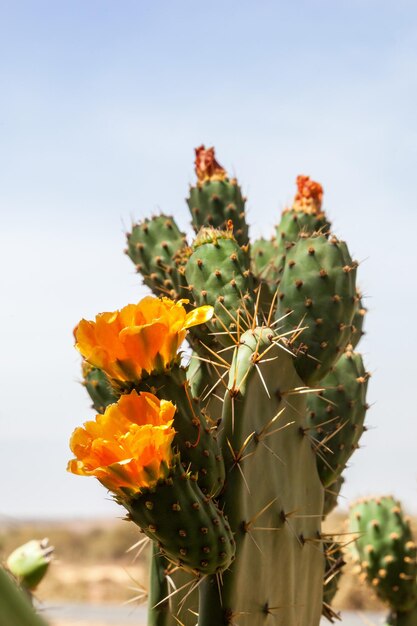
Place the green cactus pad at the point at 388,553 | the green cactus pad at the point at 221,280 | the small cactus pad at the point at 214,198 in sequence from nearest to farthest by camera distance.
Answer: the green cactus pad at the point at 221,280 < the small cactus pad at the point at 214,198 < the green cactus pad at the point at 388,553

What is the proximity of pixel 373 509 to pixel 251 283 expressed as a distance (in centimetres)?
188

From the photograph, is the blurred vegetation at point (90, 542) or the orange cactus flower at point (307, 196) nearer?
the orange cactus flower at point (307, 196)

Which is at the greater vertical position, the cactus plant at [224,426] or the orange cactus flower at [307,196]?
the orange cactus flower at [307,196]

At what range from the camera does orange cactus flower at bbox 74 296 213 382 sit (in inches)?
78.1

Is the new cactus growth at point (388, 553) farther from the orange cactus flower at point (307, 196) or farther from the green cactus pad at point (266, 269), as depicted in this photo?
the orange cactus flower at point (307, 196)

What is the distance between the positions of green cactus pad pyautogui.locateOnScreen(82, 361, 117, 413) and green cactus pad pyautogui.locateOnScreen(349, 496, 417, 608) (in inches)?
64.7

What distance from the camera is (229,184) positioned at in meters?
3.64

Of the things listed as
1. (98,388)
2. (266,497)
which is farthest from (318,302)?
(98,388)

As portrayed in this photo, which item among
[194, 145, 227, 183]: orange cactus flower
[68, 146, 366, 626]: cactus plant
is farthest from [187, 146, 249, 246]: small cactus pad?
[68, 146, 366, 626]: cactus plant

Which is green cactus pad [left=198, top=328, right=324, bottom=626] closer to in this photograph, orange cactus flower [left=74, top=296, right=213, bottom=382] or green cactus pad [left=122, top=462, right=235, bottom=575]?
green cactus pad [left=122, top=462, right=235, bottom=575]

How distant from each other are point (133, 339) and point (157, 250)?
5.12ft

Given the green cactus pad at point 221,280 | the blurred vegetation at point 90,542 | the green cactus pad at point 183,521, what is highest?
the blurred vegetation at point 90,542

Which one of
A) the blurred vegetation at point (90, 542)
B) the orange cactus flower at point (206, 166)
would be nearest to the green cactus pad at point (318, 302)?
the orange cactus flower at point (206, 166)

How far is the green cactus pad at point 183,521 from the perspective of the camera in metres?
1.92
